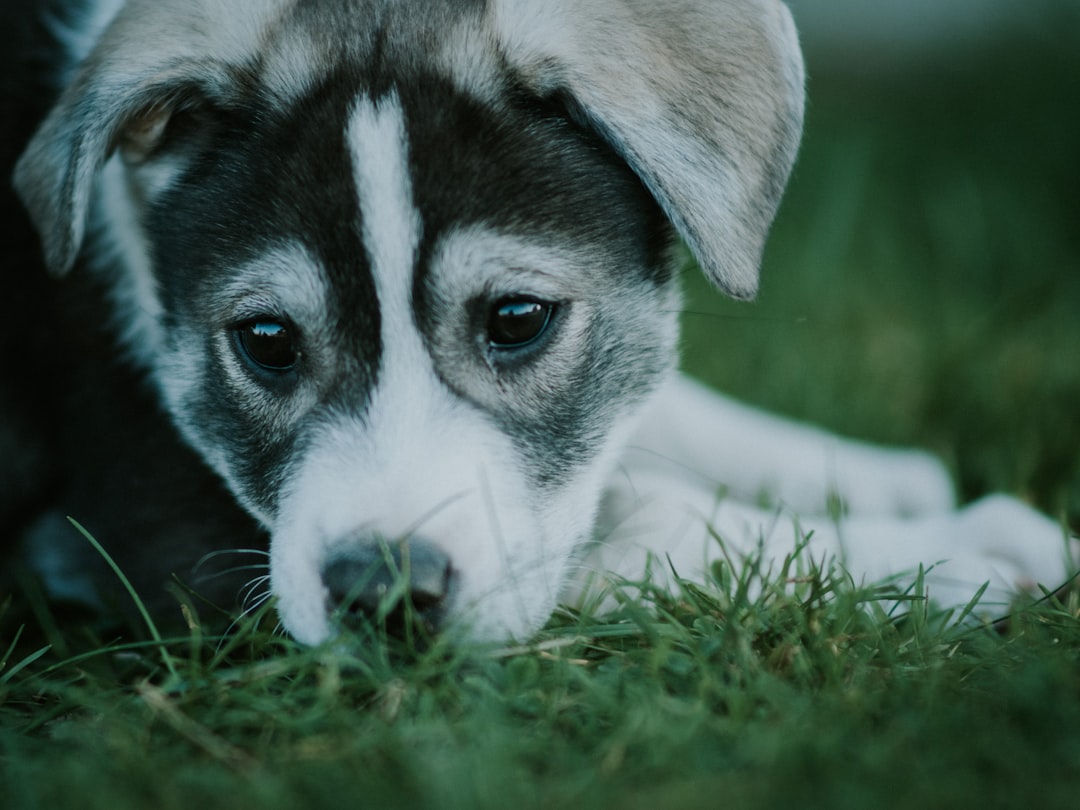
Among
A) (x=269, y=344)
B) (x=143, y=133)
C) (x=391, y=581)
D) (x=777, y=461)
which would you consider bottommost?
(x=777, y=461)

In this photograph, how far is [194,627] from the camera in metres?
2.10

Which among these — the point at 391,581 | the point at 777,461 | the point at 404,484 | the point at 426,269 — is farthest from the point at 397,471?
the point at 777,461

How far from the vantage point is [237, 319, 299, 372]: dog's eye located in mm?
2293

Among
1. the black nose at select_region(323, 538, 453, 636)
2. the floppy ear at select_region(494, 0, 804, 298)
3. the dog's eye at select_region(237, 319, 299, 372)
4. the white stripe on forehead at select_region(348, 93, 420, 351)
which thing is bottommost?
the black nose at select_region(323, 538, 453, 636)

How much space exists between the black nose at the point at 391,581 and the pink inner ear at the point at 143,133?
1.10 metres

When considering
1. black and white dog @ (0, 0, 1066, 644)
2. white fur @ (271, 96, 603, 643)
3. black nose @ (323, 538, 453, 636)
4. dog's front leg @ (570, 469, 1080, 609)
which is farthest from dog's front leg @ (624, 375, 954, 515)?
black nose @ (323, 538, 453, 636)

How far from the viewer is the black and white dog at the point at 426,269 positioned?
2123mm

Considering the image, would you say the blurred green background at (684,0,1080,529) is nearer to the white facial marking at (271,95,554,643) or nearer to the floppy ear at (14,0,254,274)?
the white facial marking at (271,95,554,643)

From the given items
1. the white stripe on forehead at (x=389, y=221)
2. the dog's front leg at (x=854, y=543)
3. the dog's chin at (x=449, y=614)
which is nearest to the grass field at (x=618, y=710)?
the dog's chin at (x=449, y=614)

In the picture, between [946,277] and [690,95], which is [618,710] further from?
[946,277]

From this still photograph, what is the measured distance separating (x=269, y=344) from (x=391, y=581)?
0.65 m

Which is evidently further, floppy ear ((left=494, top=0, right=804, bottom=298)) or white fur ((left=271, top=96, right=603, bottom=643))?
floppy ear ((left=494, top=0, right=804, bottom=298))

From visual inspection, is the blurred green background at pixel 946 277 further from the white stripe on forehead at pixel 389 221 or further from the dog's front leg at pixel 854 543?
the white stripe on forehead at pixel 389 221

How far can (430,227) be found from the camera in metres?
2.17
